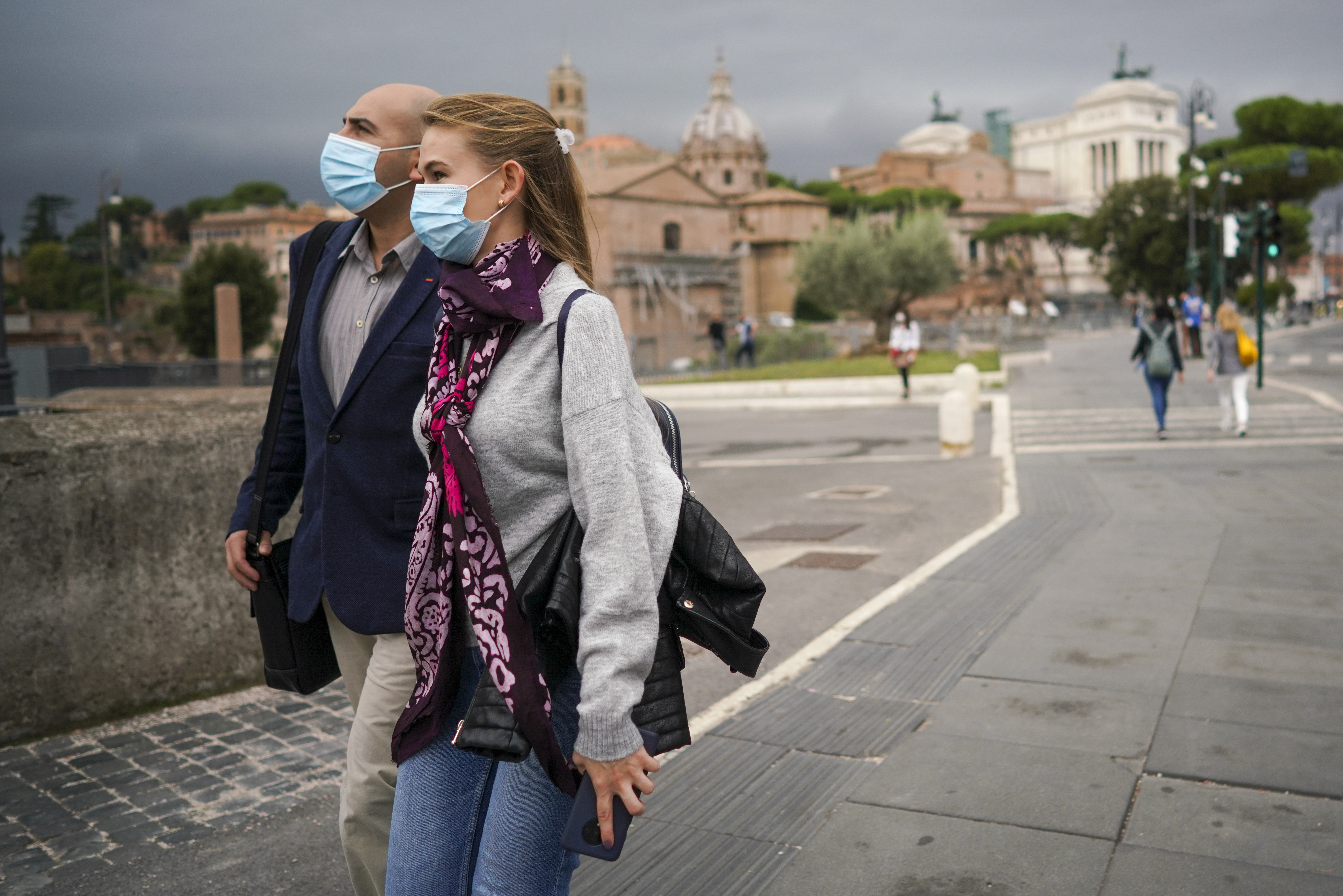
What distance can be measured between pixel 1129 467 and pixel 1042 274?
111m

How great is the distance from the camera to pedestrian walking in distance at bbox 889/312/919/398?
23.1 m

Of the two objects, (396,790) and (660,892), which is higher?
(396,790)

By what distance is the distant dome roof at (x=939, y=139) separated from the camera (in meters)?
156

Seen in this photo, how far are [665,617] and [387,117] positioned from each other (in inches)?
55.1

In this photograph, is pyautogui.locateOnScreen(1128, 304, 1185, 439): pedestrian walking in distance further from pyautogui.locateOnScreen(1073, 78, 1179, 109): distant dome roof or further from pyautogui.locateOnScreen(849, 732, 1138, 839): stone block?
pyautogui.locateOnScreen(1073, 78, 1179, 109): distant dome roof

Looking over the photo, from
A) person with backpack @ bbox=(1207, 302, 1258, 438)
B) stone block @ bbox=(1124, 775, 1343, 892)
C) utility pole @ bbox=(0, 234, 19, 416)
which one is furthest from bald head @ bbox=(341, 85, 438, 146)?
person with backpack @ bbox=(1207, 302, 1258, 438)

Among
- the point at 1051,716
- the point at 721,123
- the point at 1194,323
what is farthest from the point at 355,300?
the point at 721,123

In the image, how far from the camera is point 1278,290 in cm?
6744

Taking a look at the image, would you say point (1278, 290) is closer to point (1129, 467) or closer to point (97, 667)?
point (1129, 467)

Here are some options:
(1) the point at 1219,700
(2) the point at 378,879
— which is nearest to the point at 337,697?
(2) the point at 378,879

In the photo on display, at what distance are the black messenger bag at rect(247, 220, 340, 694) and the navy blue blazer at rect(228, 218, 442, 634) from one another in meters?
0.13

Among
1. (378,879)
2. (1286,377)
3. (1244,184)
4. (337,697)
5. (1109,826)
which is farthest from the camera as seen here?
(1244,184)

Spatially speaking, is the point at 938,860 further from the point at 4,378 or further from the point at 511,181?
the point at 4,378

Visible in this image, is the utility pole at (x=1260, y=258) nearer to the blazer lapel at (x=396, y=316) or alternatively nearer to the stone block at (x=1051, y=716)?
Result: the stone block at (x=1051, y=716)
